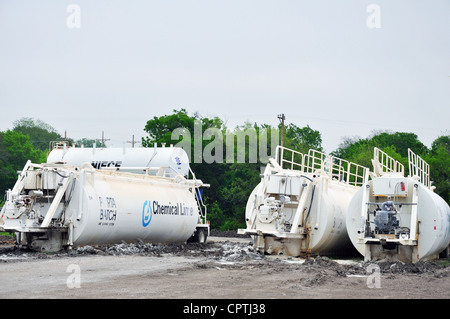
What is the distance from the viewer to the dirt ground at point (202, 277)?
11.4 meters

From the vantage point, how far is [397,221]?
18328 mm

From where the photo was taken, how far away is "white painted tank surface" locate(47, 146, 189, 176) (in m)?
29.4

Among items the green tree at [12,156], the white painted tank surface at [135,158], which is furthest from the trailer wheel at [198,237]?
the green tree at [12,156]

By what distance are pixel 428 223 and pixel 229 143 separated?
34.2 metres

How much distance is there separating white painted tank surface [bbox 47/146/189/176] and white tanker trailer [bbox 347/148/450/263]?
11.2 meters

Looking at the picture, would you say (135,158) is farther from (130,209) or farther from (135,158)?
(130,209)

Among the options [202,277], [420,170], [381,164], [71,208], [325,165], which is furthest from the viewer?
[325,165]

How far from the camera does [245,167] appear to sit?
163ft

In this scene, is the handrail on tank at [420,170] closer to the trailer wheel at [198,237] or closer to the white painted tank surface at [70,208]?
the trailer wheel at [198,237]

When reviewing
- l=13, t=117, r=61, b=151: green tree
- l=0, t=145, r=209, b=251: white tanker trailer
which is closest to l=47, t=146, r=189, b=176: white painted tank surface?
l=0, t=145, r=209, b=251: white tanker trailer

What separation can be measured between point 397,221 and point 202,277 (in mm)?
6872

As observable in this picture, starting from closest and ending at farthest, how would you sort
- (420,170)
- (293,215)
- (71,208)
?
(71,208) < (293,215) < (420,170)

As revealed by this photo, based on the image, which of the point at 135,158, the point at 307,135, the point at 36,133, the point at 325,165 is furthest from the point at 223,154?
the point at 36,133
